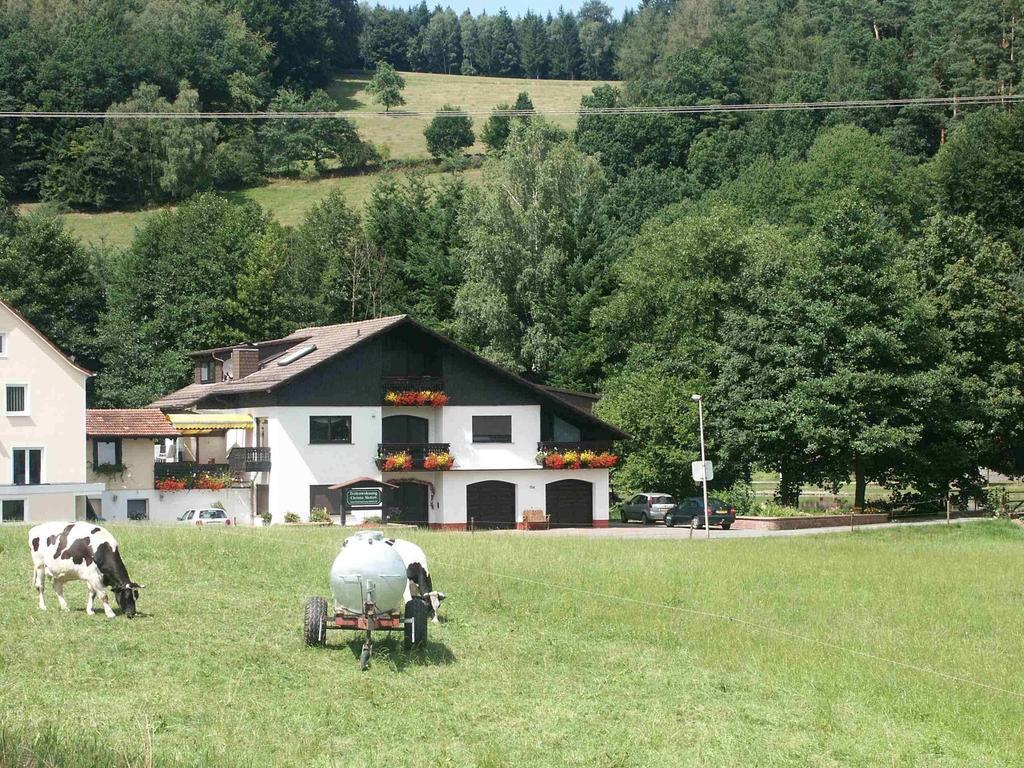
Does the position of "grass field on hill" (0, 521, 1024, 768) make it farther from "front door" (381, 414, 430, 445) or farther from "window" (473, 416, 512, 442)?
"window" (473, 416, 512, 442)

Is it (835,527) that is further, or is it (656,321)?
(656,321)

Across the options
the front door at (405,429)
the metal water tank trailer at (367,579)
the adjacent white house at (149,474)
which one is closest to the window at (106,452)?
the adjacent white house at (149,474)

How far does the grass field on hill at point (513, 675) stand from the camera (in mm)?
15750

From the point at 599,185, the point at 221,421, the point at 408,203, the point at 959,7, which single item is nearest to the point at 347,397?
the point at 221,421

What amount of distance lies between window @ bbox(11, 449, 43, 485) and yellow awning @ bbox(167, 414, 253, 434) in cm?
586

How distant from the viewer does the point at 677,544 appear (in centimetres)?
4462

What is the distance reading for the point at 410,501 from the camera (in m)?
64.6

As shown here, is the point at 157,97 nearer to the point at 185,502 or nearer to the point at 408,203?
the point at 408,203

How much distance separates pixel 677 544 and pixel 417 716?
28.3 metres

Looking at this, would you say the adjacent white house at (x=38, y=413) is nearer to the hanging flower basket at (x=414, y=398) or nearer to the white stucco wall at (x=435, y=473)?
the white stucco wall at (x=435, y=473)

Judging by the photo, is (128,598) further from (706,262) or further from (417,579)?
(706,262)

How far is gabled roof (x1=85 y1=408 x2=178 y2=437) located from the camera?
202 feet

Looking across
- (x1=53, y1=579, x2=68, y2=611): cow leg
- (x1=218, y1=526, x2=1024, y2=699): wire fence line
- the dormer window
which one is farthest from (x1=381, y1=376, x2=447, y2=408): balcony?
(x1=53, y1=579, x2=68, y2=611): cow leg

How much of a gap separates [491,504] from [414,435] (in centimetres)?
471
